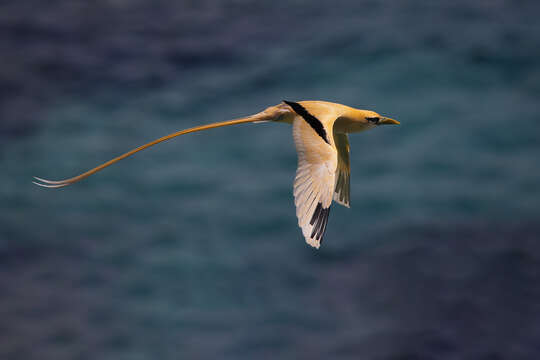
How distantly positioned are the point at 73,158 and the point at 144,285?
238 inches

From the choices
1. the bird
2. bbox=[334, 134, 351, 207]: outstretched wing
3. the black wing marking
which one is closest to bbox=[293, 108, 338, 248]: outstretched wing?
the bird

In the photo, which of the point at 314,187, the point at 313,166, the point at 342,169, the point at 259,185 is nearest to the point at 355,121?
the point at 342,169

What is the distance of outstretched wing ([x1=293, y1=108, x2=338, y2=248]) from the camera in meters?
8.63

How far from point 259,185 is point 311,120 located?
24.4m

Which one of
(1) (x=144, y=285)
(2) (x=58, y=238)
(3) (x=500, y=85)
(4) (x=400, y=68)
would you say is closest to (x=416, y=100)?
(4) (x=400, y=68)

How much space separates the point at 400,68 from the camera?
3431cm

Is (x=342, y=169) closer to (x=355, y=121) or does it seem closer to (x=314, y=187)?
(x=355, y=121)

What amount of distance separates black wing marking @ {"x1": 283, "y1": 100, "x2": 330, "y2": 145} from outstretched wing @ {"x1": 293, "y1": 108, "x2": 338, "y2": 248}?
0.39ft

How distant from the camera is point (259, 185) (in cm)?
3378

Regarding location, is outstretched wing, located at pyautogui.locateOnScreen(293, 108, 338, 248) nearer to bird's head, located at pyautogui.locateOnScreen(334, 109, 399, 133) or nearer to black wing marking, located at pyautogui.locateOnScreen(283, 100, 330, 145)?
black wing marking, located at pyautogui.locateOnScreen(283, 100, 330, 145)

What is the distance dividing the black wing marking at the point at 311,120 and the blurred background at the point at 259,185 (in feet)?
67.3

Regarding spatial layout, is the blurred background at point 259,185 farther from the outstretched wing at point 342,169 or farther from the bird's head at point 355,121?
the bird's head at point 355,121

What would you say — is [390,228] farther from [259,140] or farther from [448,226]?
[259,140]

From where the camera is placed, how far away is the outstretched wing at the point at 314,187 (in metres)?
8.63
